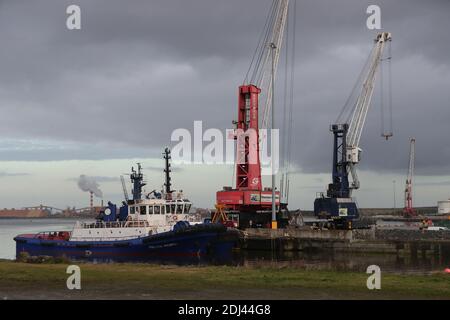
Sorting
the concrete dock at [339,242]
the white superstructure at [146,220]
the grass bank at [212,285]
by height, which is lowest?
the concrete dock at [339,242]

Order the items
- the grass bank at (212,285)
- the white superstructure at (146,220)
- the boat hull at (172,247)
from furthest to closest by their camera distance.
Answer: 1. the white superstructure at (146,220)
2. the boat hull at (172,247)
3. the grass bank at (212,285)

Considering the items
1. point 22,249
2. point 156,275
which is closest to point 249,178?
point 22,249

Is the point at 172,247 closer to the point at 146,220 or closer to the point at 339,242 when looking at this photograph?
the point at 146,220

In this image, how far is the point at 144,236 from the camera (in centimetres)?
4775

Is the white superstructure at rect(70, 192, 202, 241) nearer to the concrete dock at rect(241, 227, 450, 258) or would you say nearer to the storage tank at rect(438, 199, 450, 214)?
the concrete dock at rect(241, 227, 450, 258)

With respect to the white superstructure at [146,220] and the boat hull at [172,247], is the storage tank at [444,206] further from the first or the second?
the white superstructure at [146,220]

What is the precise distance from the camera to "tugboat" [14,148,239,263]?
45812mm

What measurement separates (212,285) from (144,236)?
27.0 meters

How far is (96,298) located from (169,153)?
35.7m

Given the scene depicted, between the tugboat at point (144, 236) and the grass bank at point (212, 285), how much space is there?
747 inches

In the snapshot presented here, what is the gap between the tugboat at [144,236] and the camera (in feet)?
150

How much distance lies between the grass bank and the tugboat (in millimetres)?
18970

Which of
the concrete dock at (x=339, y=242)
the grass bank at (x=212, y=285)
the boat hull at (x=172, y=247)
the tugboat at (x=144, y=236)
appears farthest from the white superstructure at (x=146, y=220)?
the grass bank at (x=212, y=285)
